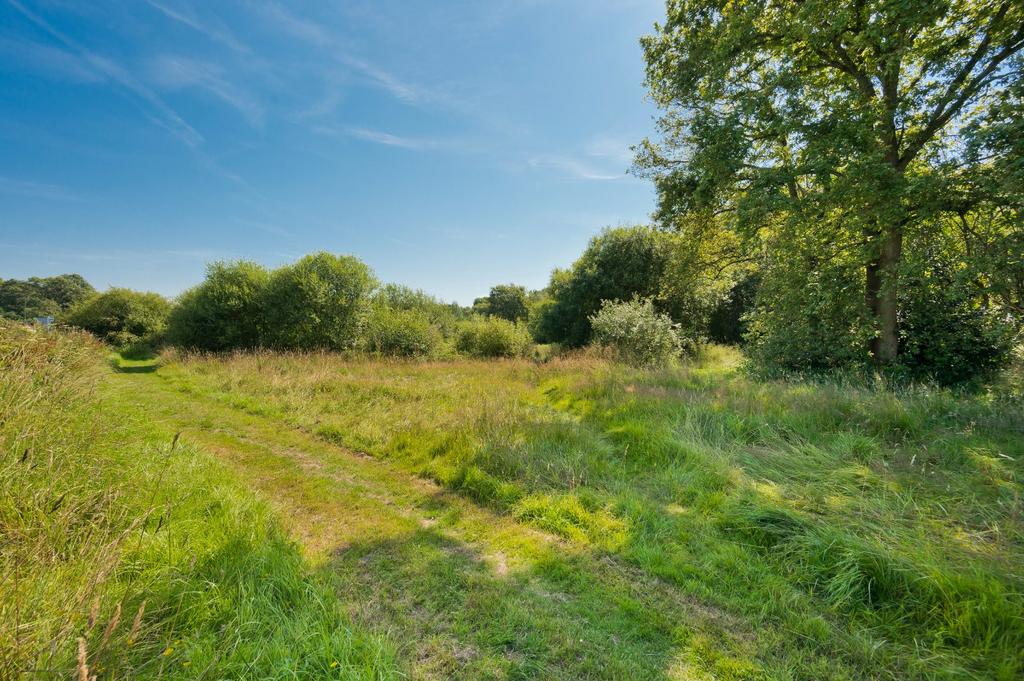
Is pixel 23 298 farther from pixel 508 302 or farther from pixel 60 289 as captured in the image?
pixel 508 302

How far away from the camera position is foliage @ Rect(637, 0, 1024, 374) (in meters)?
7.09

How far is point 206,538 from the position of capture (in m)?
2.95

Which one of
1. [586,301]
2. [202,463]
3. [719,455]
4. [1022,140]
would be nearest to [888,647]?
[719,455]

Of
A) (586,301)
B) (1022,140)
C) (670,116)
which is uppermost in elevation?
(670,116)

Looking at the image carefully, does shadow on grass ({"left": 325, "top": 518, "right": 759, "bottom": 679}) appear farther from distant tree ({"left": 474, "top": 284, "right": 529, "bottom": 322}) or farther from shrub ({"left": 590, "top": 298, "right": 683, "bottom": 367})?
distant tree ({"left": 474, "top": 284, "right": 529, "bottom": 322})

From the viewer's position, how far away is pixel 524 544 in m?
3.61

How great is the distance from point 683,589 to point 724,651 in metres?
0.58

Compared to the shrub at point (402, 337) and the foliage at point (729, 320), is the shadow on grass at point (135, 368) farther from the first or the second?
the foliage at point (729, 320)

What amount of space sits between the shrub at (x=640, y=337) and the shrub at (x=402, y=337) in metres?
8.86

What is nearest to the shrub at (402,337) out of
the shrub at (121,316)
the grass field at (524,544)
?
the grass field at (524,544)

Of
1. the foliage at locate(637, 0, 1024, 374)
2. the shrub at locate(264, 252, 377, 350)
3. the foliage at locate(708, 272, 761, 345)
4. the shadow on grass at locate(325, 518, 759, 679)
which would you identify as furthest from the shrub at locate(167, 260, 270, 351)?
the foliage at locate(708, 272, 761, 345)

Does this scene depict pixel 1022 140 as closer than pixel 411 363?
Yes

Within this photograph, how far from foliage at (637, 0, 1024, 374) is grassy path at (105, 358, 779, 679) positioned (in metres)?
9.64

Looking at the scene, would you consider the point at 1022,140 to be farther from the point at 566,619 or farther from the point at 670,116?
the point at 566,619
